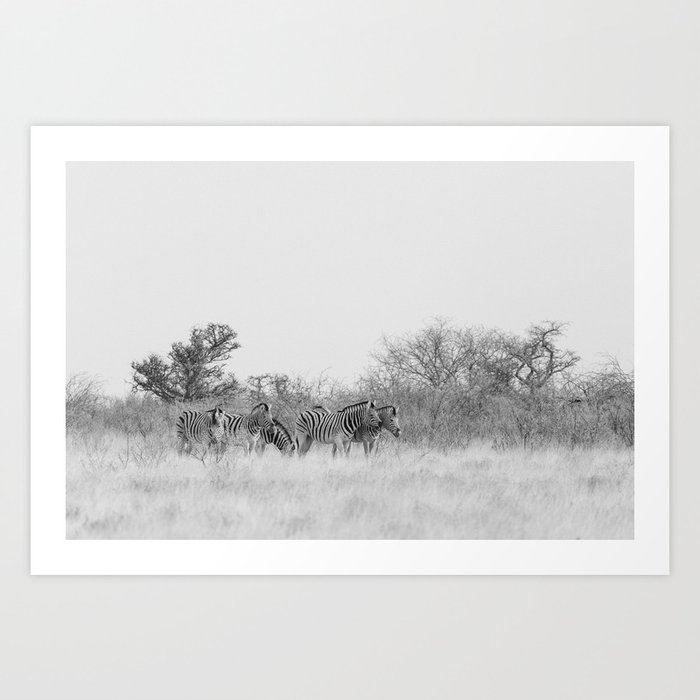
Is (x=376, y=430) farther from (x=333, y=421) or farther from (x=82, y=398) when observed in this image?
(x=82, y=398)

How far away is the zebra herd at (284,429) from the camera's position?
2998 millimetres

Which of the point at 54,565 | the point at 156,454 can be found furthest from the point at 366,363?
the point at 54,565

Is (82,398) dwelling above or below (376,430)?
above

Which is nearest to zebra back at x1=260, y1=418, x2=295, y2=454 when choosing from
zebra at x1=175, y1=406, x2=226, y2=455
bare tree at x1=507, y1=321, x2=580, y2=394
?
zebra at x1=175, y1=406, x2=226, y2=455

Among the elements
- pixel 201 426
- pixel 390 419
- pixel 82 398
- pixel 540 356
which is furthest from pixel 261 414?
pixel 540 356

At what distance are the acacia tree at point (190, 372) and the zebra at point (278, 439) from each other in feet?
0.65

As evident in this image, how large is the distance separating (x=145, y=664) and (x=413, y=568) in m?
1.07

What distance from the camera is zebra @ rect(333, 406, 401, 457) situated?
3.01 meters

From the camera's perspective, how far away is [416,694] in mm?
3041

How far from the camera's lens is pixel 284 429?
3018mm

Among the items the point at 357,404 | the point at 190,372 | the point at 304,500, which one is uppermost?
the point at 190,372
